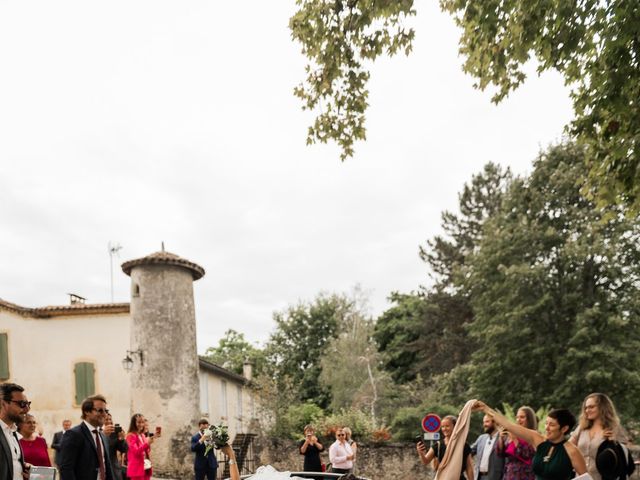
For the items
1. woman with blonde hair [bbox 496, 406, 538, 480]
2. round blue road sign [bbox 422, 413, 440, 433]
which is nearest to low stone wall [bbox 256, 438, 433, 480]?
round blue road sign [bbox 422, 413, 440, 433]

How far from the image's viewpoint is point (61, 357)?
3012cm

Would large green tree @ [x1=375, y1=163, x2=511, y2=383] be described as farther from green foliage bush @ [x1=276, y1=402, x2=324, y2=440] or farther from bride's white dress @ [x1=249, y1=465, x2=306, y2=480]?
bride's white dress @ [x1=249, y1=465, x2=306, y2=480]

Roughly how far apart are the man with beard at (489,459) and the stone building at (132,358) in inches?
701

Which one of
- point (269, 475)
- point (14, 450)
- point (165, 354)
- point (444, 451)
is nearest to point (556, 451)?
point (269, 475)

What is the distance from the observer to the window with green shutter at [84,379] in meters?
29.7

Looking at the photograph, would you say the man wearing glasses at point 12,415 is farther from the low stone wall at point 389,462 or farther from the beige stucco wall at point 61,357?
the beige stucco wall at point 61,357

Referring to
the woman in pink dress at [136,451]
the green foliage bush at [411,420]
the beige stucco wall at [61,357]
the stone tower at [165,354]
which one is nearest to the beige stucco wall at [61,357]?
the beige stucco wall at [61,357]

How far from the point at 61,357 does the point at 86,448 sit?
25018 millimetres

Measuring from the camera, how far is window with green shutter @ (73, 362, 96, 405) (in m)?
29.7

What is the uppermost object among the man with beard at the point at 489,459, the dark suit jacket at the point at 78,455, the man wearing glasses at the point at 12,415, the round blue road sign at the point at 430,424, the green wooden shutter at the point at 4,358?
the green wooden shutter at the point at 4,358

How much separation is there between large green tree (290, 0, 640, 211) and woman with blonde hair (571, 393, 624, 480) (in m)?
3.00

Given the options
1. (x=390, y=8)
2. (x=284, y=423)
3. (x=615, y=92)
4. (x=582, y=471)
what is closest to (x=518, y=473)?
(x=582, y=471)

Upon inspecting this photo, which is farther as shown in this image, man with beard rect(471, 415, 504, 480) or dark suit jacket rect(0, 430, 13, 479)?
man with beard rect(471, 415, 504, 480)

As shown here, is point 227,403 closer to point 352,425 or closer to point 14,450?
point 352,425
